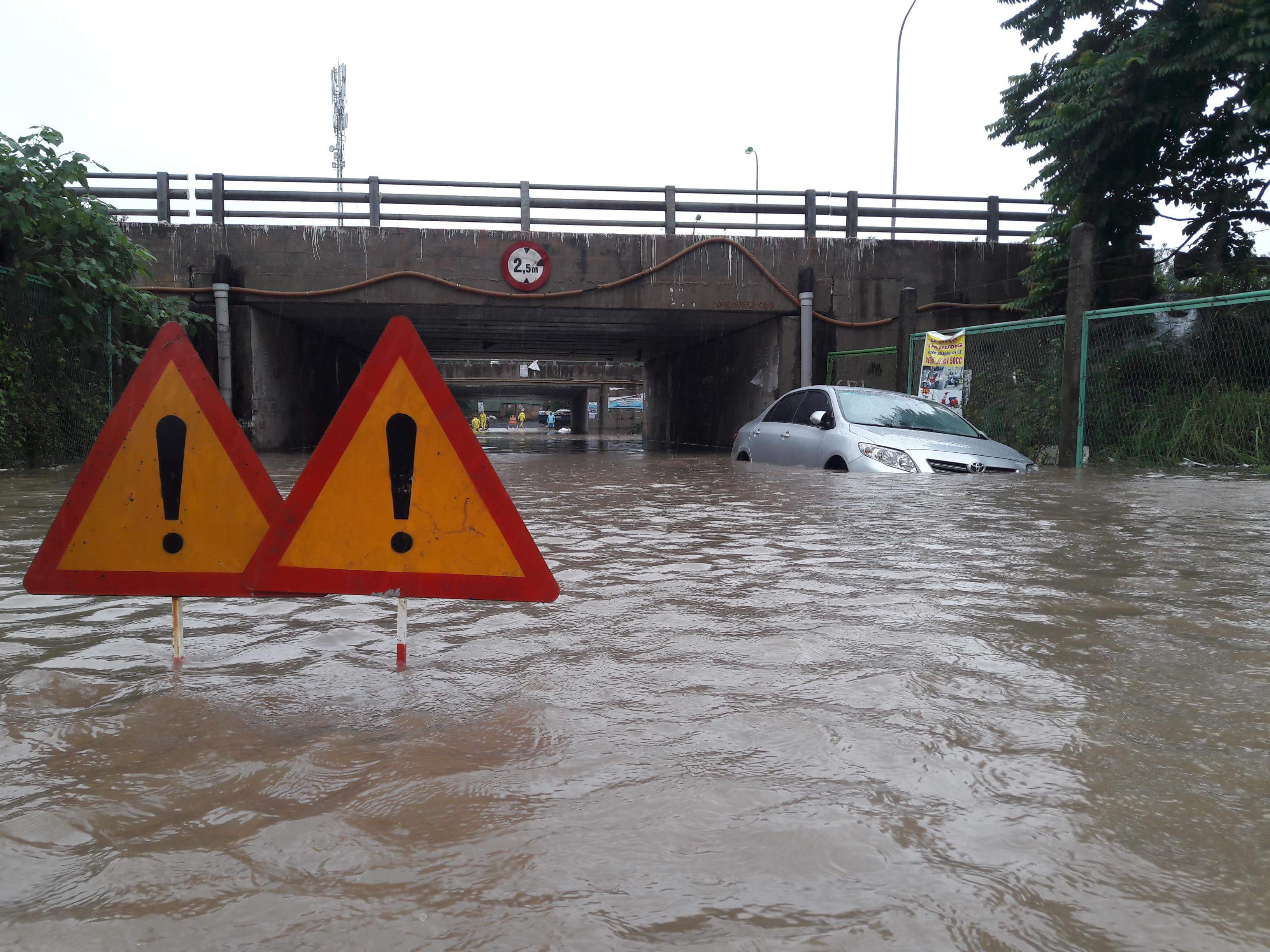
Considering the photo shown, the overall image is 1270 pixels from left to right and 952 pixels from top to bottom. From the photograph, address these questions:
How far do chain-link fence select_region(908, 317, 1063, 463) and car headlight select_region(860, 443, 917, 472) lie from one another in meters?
4.05

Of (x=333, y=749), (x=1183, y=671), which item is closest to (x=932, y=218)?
(x=1183, y=671)

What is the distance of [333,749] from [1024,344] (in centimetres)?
1271

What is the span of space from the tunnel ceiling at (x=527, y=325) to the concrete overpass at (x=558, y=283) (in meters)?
0.11

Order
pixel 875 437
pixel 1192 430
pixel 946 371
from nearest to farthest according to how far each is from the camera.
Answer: pixel 875 437 → pixel 1192 430 → pixel 946 371

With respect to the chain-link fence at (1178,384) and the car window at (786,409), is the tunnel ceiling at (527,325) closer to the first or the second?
the car window at (786,409)

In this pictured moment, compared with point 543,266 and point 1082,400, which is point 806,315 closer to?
point 543,266

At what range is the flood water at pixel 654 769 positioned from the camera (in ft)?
4.78

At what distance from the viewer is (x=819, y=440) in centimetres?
1057

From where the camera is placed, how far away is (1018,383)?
13.4 meters

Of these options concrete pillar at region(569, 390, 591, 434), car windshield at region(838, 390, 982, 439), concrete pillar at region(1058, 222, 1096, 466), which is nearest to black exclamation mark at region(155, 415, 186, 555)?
car windshield at region(838, 390, 982, 439)

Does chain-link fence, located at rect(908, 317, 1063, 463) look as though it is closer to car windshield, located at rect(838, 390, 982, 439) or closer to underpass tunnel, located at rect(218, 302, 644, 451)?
car windshield, located at rect(838, 390, 982, 439)

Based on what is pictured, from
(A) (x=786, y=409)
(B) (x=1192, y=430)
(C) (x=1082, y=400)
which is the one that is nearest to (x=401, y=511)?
(A) (x=786, y=409)

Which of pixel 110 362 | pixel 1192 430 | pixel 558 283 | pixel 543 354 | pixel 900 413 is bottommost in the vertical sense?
pixel 1192 430

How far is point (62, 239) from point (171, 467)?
989 cm
